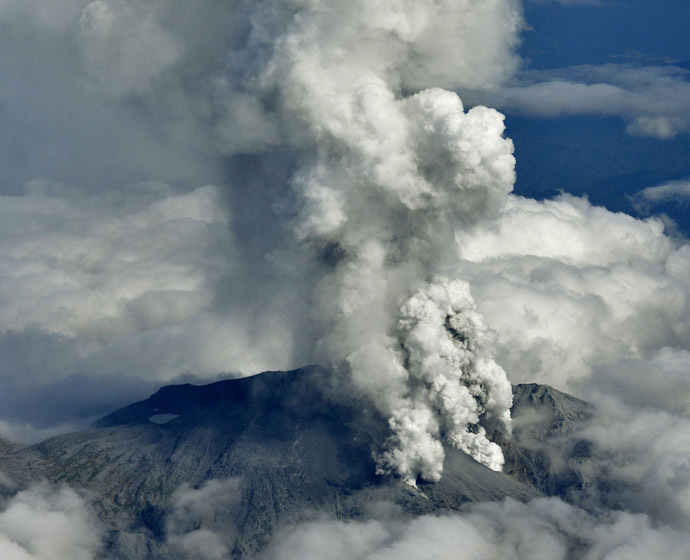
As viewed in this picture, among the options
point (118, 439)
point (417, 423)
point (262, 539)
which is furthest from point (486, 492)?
point (118, 439)

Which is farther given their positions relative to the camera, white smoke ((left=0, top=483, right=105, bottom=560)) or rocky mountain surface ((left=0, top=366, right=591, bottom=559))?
rocky mountain surface ((left=0, top=366, right=591, bottom=559))

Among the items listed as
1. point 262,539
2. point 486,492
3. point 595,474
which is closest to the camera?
point 262,539

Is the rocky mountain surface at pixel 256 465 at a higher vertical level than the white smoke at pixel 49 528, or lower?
higher

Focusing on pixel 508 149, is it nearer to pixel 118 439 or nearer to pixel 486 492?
pixel 486 492

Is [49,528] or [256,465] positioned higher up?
[256,465]

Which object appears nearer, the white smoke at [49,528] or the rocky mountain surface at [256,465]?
the white smoke at [49,528]

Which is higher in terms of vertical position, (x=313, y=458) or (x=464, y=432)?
(x=464, y=432)

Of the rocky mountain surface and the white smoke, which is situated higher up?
the rocky mountain surface

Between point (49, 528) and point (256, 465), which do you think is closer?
point (49, 528)
